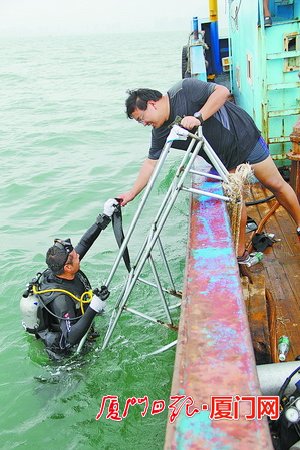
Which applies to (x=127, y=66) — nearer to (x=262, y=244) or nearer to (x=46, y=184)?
(x=46, y=184)

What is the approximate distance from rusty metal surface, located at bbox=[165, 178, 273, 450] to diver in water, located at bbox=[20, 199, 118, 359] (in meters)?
1.36

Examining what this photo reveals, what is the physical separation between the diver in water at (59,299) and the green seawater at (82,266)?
18.6 inches

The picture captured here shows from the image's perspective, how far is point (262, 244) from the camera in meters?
5.02

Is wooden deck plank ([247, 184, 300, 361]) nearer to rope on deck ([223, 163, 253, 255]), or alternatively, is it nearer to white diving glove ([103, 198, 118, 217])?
rope on deck ([223, 163, 253, 255])

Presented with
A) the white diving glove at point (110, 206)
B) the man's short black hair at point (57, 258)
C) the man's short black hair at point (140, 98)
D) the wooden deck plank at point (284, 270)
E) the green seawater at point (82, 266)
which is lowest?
the green seawater at point (82, 266)

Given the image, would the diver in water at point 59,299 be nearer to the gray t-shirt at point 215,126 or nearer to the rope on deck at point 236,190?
the gray t-shirt at point 215,126

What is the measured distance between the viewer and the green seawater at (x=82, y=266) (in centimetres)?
419

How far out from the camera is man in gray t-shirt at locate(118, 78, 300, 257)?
3.64m

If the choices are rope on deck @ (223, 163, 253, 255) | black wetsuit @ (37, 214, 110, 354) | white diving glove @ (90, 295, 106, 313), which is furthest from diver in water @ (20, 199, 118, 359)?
rope on deck @ (223, 163, 253, 255)

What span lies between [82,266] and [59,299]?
3.00 metres

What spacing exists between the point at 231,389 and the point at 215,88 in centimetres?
251

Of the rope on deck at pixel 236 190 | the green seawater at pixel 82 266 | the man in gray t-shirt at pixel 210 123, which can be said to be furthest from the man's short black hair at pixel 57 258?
the rope on deck at pixel 236 190

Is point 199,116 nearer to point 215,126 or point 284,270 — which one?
point 215,126

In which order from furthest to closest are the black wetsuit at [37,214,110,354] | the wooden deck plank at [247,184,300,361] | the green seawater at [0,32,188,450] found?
the green seawater at [0,32,188,450]
the black wetsuit at [37,214,110,354]
the wooden deck plank at [247,184,300,361]
